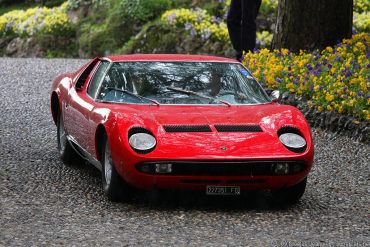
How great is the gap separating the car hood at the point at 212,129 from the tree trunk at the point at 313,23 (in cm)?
625

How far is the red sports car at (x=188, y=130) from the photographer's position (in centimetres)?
707

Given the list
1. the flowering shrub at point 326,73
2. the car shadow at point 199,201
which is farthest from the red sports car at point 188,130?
the flowering shrub at point 326,73

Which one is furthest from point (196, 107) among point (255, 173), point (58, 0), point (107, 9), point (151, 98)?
point (58, 0)

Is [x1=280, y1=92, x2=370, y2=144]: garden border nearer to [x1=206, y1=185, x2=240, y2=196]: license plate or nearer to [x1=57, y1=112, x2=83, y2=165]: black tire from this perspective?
[x1=57, y1=112, x2=83, y2=165]: black tire

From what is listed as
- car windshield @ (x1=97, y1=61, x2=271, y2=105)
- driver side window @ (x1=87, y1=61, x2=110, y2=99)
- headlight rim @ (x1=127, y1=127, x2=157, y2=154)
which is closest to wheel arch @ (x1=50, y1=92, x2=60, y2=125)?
driver side window @ (x1=87, y1=61, x2=110, y2=99)

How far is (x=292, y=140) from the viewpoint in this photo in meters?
7.35

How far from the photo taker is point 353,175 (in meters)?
9.06

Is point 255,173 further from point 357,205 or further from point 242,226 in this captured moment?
point 357,205

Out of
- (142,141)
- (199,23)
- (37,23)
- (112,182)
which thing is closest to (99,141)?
(112,182)

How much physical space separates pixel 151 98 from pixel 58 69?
11.1 metres

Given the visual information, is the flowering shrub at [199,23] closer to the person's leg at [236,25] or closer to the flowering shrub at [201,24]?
the flowering shrub at [201,24]

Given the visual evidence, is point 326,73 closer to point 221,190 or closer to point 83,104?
point 83,104

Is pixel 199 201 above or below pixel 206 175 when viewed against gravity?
below

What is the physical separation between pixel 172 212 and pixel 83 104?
1721mm
